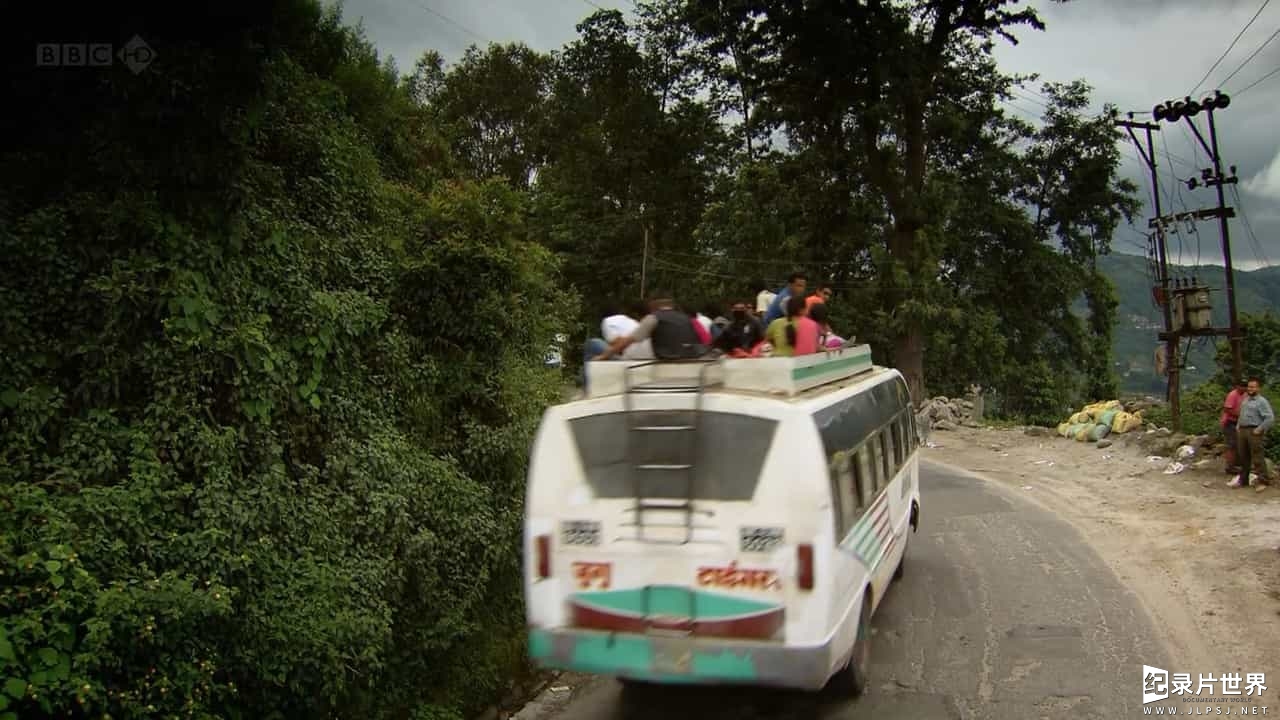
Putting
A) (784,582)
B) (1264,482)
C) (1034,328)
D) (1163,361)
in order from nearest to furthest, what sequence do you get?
(784,582), (1264,482), (1163,361), (1034,328)

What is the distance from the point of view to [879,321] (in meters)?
28.0

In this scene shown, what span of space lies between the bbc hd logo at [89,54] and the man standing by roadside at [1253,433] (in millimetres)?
15024

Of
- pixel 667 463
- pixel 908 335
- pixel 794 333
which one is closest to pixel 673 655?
pixel 667 463

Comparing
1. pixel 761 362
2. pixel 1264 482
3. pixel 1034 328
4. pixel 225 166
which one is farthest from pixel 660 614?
pixel 1034 328

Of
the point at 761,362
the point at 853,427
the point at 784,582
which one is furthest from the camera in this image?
the point at 853,427

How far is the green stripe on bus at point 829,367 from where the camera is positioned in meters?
6.20

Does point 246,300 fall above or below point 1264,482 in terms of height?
above

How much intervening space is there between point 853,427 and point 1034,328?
96.6 feet

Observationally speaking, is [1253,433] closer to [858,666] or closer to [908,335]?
[858,666]

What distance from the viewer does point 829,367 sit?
7.27 metres

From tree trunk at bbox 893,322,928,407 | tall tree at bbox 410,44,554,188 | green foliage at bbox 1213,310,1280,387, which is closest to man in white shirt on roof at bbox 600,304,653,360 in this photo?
tree trunk at bbox 893,322,928,407

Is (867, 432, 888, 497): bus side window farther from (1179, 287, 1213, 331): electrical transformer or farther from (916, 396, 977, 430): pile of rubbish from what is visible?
(916, 396, 977, 430): pile of rubbish

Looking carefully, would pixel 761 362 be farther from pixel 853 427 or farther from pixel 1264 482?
pixel 1264 482

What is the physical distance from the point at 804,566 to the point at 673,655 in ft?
3.31
